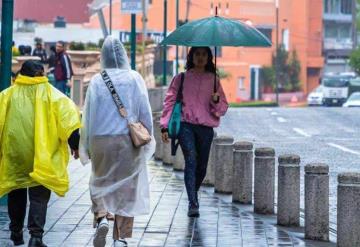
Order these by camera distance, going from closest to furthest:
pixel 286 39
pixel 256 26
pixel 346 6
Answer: pixel 256 26 < pixel 286 39 < pixel 346 6

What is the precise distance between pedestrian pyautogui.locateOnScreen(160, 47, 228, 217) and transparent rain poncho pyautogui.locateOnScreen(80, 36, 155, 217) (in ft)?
6.89

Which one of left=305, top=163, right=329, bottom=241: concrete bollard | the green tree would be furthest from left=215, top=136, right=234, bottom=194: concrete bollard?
the green tree

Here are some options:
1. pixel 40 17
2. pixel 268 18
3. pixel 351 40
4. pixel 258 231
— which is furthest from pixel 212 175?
pixel 351 40

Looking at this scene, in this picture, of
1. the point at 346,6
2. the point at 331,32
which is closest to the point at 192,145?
the point at 331,32

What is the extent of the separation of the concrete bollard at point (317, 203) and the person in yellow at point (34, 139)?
2.28 meters

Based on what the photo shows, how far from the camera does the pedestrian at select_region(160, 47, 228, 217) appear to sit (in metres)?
12.9

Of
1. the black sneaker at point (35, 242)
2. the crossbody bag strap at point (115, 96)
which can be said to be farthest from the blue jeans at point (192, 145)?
the black sneaker at point (35, 242)

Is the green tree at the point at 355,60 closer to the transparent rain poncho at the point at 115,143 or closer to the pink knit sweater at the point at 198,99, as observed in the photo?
the pink knit sweater at the point at 198,99

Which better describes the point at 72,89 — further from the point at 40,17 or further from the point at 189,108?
the point at 40,17

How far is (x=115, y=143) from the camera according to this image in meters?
10.6

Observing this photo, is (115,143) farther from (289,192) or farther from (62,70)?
(62,70)

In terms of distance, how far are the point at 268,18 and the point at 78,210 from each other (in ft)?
268

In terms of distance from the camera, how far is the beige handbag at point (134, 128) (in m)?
10.6

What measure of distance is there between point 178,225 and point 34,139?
2.23 m
